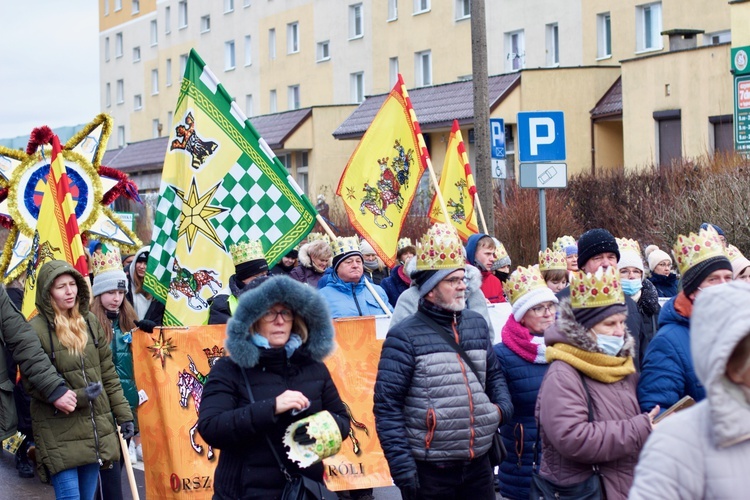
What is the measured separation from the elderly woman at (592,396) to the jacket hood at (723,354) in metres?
1.81

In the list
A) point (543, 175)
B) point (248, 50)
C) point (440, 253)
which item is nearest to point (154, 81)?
point (248, 50)

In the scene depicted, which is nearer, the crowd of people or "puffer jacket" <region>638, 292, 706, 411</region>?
the crowd of people

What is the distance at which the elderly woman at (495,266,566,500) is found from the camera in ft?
19.7

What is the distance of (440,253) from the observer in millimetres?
5793

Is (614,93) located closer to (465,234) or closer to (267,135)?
(267,135)

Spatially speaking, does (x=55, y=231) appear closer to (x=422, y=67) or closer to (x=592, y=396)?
(x=592, y=396)

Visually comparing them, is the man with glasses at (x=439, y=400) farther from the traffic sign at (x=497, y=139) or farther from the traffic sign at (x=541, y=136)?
the traffic sign at (x=497, y=139)

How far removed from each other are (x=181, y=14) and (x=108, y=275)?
162 ft

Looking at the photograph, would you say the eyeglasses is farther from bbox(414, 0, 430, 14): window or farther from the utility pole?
bbox(414, 0, 430, 14): window

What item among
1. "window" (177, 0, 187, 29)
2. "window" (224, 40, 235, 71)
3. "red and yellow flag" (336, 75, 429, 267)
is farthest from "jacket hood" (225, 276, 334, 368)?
"window" (177, 0, 187, 29)

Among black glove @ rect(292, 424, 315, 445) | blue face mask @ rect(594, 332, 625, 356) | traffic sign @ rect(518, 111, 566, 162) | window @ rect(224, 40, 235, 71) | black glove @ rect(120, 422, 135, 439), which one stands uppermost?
window @ rect(224, 40, 235, 71)

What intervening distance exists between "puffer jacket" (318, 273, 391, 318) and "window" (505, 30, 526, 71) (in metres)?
26.2

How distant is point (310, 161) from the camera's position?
42.3 meters

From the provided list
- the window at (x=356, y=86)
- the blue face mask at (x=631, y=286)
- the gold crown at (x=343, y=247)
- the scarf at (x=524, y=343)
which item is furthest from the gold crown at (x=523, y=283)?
the window at (x=356, y=86)
